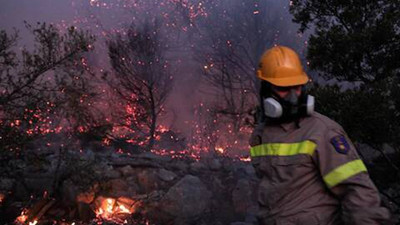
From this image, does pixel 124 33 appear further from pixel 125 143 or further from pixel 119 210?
pixel 119 210

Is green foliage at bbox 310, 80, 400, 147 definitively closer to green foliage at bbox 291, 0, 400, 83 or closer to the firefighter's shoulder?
green foliage at bbox 291, 0, 400, 83

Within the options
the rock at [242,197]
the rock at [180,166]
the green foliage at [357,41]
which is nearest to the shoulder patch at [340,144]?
the green foliage at [357,41]

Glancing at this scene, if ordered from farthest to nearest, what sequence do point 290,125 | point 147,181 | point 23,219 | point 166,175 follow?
point 166,175 → point 147,181 → point 23,219 → point 290,125

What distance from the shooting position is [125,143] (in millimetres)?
15859

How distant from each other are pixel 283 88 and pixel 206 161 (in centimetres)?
860

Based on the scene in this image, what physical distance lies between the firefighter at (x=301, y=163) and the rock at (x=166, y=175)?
7490 millimetres

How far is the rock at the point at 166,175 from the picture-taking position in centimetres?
978

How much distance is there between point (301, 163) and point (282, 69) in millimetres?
556

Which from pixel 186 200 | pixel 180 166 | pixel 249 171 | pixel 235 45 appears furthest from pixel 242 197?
pixel 235 45

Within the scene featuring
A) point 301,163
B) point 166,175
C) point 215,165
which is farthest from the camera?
point 215,165

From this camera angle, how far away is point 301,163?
216cm

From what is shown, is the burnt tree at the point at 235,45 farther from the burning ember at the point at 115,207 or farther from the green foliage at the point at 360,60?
the green foliage at the point at 360,60

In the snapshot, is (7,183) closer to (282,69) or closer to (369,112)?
(369,112)

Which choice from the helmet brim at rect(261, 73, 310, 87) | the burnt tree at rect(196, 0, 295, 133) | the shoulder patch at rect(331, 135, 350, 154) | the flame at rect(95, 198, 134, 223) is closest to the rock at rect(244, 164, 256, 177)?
the flame at rect(95, 198, 134, 223)
